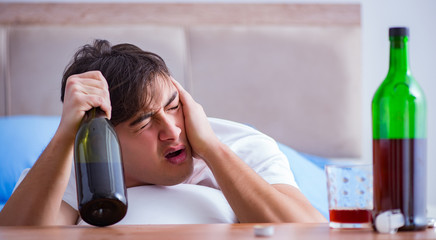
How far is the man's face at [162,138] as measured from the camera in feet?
4.26

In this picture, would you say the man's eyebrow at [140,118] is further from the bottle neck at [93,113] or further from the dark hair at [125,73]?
the bottle neck at [93,113]

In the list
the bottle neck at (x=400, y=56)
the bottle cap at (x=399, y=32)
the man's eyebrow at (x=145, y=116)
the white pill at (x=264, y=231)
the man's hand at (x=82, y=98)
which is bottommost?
the white pill at (x=264, y=231)

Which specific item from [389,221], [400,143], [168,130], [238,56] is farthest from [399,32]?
[238,56]

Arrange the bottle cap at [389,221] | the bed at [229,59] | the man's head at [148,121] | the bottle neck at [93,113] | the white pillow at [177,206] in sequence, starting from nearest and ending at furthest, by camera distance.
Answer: the bottle cap at [389,221] → the bottle neck at [93,113] → the white pillow at [177,206] → the man's head at [148,121] → the bed at [229,59]

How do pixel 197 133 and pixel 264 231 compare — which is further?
pixel 197 133

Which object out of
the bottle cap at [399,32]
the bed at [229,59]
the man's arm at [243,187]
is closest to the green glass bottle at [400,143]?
the bottle cap at [399,32]

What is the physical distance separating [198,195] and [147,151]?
170 mm

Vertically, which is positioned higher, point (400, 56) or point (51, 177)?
point (400, 56)

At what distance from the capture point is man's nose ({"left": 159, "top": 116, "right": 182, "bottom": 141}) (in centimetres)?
127

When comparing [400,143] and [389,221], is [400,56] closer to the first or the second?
[400,143]

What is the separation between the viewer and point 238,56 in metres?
2.60

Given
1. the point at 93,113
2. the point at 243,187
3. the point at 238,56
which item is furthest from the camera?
the point at 238,56

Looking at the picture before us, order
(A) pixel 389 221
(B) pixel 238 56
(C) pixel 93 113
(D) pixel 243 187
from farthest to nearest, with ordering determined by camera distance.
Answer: (B) pixel 238 56 → (D) pixel 243 187 → (C) pixel 93 113 → (A) pixel 389 221

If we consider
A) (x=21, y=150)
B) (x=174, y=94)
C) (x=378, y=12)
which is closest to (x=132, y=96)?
(x=174, y=94)
